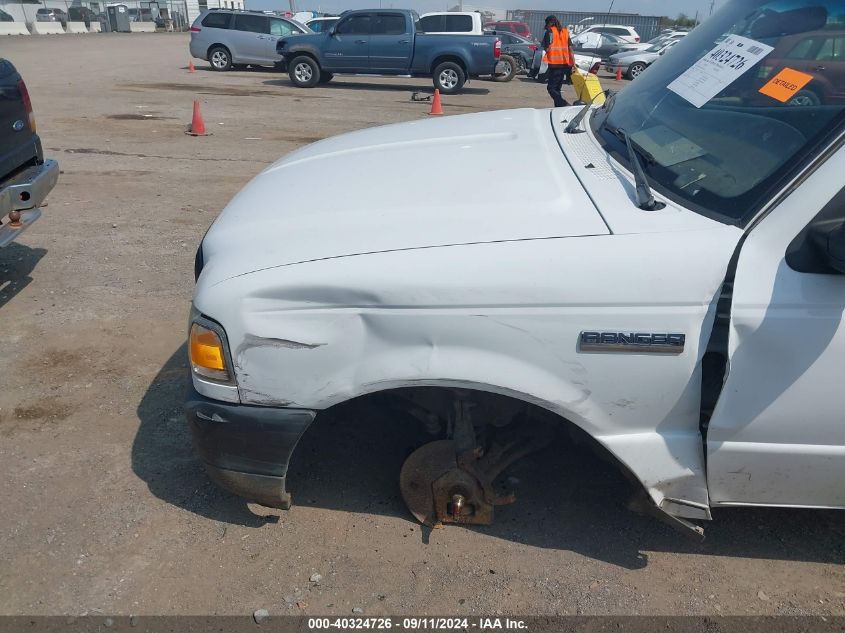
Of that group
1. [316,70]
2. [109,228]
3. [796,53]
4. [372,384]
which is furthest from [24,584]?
[316,70]

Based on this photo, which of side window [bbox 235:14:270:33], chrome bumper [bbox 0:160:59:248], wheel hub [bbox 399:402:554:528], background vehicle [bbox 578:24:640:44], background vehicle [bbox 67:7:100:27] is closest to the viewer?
wheel hub [bbox 399:402:554:528]

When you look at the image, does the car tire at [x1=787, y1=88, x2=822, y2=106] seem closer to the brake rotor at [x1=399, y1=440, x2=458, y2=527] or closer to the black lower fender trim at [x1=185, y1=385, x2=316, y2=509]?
the brake rotor at [x1=399, y1=440, x2=458, y2=527]

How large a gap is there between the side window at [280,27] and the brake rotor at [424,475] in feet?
65.9

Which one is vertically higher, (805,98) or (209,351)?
(805,98)

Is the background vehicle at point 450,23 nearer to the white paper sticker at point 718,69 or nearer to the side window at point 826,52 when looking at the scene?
the white paper sticker at point 718,69

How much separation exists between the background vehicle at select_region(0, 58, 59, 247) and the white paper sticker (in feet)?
12.3

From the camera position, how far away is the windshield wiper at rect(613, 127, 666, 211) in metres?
2.13

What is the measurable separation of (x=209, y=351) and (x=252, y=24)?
20.6 meters

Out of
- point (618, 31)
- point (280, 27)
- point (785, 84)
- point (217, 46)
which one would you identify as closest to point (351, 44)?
point (280, 27)

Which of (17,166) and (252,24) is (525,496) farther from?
(252,24)

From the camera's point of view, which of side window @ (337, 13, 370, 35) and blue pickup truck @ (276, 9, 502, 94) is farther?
side window @ (337, 13, 370, 35)

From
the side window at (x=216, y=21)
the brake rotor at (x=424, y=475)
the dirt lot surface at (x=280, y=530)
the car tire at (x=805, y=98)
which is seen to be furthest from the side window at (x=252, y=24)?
the car tire at (x=805, y=98)

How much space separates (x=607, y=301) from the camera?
79.1 inches

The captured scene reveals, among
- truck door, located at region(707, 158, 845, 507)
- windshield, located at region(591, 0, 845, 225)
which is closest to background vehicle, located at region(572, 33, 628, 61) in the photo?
windshield, located at region(591, 0, 845, 225)
